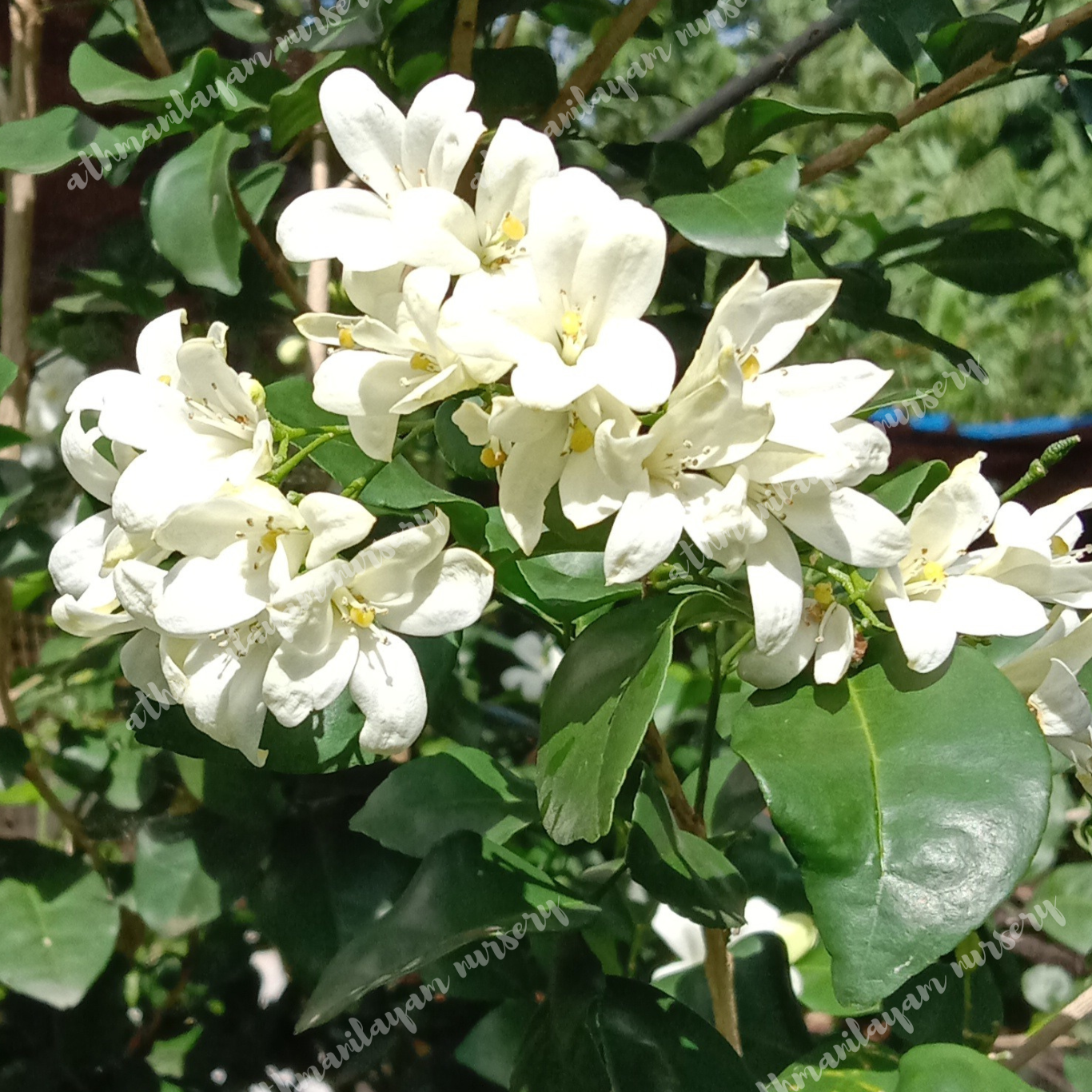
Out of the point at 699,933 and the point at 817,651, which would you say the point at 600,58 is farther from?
the point at 699,933

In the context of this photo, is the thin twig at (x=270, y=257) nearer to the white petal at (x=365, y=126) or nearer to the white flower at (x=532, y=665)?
the white petal at (x=365, y=126)

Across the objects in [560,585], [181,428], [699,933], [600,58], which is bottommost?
[699,933]

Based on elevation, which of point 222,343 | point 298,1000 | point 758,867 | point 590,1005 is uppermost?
point 222,343

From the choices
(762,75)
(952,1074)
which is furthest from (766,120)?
(952,1074)

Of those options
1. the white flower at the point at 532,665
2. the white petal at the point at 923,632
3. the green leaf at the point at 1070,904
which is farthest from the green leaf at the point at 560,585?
the green leaf at the point at 1070,904

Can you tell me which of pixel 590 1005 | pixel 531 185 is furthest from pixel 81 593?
pixel 590 1005

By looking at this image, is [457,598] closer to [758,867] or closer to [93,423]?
[93,423]

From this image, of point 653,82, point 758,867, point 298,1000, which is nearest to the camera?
point 758,867
